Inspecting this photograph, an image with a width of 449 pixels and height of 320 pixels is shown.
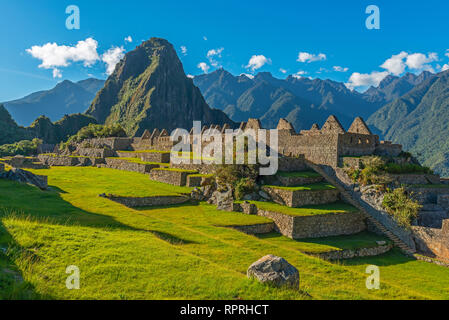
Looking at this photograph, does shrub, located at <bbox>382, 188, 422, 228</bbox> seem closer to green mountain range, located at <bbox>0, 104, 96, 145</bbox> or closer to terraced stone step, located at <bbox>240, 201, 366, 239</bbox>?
terraced stone step, located at <bbox>240, 201, 366, 239</bbox>

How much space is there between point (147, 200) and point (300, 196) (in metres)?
10.5

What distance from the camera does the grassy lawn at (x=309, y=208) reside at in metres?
17.7

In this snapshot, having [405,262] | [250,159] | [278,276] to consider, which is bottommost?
[405,262]

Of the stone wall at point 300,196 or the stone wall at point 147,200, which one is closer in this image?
the stone wall at point 147,200

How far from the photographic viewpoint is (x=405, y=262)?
15734mm

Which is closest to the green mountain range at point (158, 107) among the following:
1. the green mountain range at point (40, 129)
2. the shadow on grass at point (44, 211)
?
the green mountain range at point (40, 129)

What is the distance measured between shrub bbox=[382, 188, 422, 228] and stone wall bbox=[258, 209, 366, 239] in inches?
76.4

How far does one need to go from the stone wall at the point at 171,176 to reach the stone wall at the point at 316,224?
341 inches

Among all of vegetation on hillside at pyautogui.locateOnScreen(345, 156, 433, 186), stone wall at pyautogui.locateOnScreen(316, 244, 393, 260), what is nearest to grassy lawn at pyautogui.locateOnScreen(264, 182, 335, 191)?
vegetation on hillside at pyautogui.locateOnScreen(345, 156, 433, 186)

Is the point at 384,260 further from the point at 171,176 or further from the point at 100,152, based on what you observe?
the point at 100,152

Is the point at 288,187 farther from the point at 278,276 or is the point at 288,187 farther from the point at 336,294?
the point at 278,276

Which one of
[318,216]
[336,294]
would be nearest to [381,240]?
[318,216]

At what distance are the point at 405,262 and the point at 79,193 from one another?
20080 millimetres

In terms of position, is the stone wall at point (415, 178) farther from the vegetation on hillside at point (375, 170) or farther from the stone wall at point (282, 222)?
the stone wall at point (282, 222)
